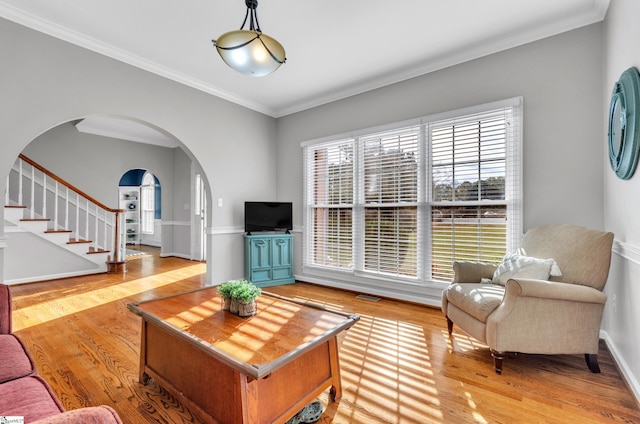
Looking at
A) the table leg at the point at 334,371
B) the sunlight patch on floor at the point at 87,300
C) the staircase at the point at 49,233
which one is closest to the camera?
the table leg at the point at 334,371

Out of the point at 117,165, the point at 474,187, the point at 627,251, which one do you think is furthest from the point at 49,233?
the point at 627,251

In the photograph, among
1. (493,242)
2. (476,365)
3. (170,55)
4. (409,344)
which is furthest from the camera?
(170,55)

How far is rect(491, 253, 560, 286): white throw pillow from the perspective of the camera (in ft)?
7.47

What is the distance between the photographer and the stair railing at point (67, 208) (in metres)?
5.20

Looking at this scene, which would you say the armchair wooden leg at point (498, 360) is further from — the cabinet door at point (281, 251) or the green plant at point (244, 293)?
the cabinet door at point (281, 251)

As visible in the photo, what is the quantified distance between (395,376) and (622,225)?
76.8 inches

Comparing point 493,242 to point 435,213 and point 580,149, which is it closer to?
point 435,213

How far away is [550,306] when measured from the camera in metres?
2.07

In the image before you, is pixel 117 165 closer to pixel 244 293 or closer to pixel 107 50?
pixel 107 50

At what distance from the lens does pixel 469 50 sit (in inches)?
126

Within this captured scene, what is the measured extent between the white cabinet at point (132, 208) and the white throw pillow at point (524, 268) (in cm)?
1062

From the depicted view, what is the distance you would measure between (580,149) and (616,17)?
1013 mm

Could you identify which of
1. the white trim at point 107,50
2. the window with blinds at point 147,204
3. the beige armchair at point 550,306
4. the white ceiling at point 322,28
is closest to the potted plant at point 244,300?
the beige armchair at point 550,306

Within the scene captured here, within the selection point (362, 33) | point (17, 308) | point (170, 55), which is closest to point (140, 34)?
point (170, 55)
